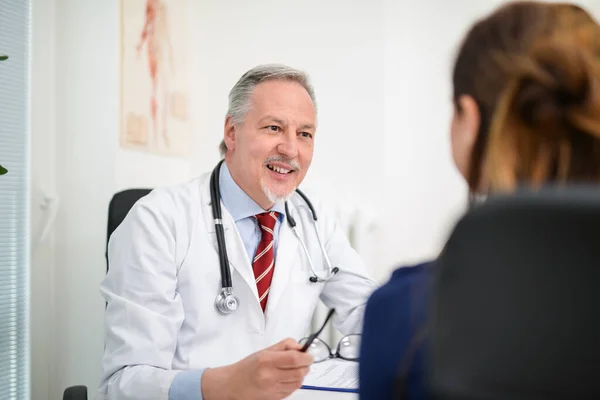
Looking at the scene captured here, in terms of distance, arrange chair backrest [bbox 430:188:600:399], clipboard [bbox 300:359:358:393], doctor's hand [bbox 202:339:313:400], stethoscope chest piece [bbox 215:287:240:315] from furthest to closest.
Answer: stethoscope chest piece [bbox 215:287:240:315] < clipboard [bbox 300:359:358:393] < doctor's hand [bbox 202:339:313:400] < chair backrest [bbox 430:188:600:399]

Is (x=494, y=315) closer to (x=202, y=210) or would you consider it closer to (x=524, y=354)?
(x=524, y=354)

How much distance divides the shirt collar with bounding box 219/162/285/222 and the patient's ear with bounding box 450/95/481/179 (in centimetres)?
85

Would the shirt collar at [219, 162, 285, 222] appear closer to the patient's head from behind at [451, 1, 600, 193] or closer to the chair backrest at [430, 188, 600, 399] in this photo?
the patient's head from behind at [451, 1, 600, 193]

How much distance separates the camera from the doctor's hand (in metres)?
0.92

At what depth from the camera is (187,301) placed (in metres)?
1.32

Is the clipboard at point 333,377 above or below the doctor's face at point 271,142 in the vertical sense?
below

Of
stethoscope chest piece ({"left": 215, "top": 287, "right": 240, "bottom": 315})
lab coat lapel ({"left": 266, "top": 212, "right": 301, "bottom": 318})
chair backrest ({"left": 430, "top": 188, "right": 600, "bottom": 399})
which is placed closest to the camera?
chair backrest ({"left": 430, "top": 188, "right": 600, "bottom": 399})

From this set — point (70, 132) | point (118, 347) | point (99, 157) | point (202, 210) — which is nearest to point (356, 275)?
point (202, 210)

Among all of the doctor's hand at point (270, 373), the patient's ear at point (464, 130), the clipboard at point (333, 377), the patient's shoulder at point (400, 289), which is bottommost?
the clipboard at point (333, 377)

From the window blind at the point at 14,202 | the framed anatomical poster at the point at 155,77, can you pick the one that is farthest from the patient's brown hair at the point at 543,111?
the framed anatomical poster at the point at 155,77

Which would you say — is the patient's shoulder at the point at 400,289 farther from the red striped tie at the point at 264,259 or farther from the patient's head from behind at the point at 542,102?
the red striped tie at the point at 264,259

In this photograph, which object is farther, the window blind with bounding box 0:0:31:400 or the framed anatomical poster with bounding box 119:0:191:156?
the framed anatomical poster with bounding box 119:0:191:156

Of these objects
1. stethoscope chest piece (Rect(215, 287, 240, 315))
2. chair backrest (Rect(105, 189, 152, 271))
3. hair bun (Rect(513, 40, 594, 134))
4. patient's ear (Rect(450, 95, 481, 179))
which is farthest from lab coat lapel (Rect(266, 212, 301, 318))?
hair bun (Rect(513, 40, 594, 134))

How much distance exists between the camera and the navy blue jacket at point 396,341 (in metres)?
0.49
